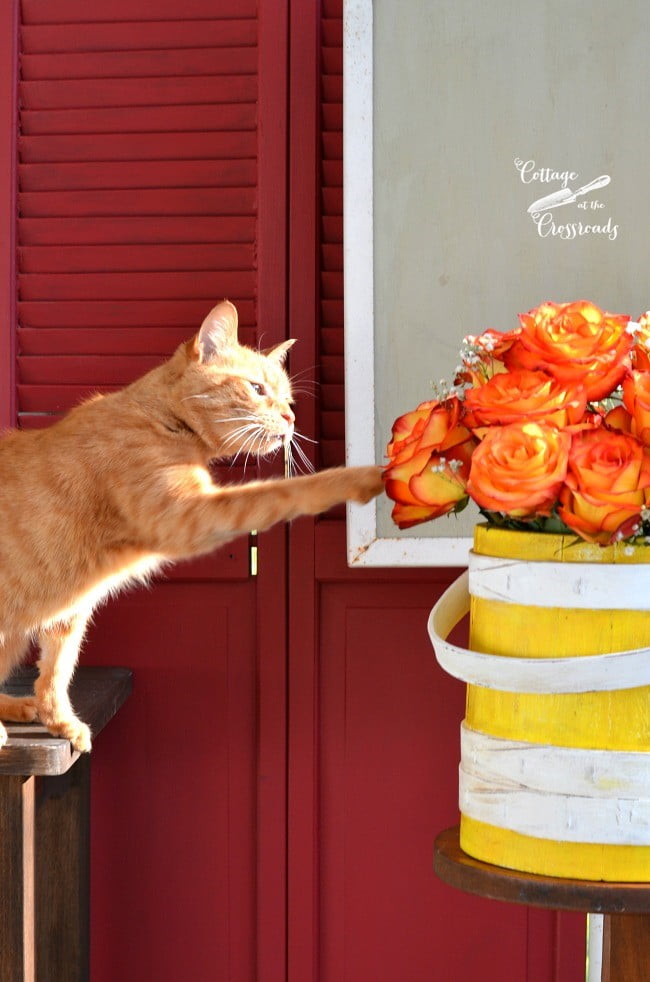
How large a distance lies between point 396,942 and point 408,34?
1.40 meters

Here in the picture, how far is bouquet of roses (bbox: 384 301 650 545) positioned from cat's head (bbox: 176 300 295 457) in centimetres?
35

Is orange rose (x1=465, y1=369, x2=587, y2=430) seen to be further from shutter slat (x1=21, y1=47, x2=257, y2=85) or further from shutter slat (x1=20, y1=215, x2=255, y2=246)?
shutter slat (x1=21, y1=47, x2=257, y2=85)

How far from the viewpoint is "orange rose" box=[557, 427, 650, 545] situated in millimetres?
846

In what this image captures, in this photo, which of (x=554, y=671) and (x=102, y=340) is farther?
(x=102, y=340)

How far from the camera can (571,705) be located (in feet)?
2.94

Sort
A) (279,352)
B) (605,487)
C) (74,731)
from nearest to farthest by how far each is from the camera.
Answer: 1. (605,487)
2. (74,731)
3. (279,352)

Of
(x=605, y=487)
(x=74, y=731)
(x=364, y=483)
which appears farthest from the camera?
(x=74, y=731)

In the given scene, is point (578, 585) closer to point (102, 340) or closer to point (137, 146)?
point (102, 340)

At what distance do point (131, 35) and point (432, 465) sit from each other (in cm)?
101

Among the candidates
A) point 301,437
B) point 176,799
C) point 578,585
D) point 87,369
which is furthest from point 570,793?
point 87,369

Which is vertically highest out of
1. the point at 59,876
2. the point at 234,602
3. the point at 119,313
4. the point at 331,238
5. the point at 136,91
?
the point at 136,91

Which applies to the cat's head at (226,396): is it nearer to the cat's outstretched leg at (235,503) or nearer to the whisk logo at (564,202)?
the cat's outstretched leg at (235,503)

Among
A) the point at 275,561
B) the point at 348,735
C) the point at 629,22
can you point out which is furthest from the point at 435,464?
the point at 629,22

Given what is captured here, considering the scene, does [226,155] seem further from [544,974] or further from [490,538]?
[544,974]
